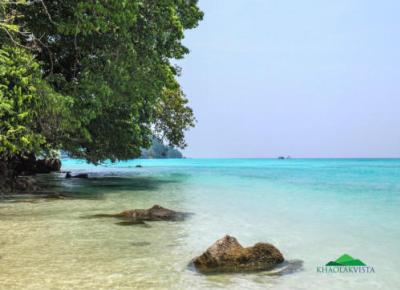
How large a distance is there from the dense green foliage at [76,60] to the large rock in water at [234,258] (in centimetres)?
630

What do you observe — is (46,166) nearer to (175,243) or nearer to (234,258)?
(175,243)

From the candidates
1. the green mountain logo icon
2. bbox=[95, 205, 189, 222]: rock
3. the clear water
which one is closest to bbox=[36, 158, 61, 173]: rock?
the clear water

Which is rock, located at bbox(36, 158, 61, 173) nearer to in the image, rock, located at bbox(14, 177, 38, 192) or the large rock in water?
rock, located at bbox(14, 177, 38, 192)

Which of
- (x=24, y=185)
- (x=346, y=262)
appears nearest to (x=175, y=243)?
(x=346, y=262)

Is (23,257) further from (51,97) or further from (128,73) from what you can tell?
(128,73)

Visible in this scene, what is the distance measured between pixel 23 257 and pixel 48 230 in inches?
116

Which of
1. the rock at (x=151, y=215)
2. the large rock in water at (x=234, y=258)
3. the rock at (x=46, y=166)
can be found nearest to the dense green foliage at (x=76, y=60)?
the rock at (x=151, y=215)

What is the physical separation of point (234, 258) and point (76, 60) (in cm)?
1313

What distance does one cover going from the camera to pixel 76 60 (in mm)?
17750

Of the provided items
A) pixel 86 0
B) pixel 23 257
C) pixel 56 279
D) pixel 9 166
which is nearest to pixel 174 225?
pixel 23 257
